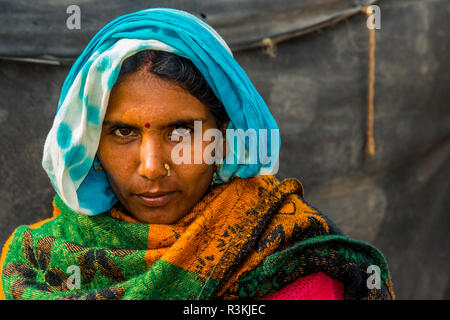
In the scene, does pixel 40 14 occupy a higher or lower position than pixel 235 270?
higher

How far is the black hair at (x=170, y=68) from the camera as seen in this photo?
3.95 ft

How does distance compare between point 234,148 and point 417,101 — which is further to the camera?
point 417,101

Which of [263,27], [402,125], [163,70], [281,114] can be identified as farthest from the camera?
[402,125]

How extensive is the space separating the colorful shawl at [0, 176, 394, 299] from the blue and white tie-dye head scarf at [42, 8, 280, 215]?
0.07m

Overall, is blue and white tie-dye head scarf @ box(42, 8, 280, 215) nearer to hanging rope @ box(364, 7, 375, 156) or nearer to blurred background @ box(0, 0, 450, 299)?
blurred background @ box(0, 0, 450, 299)

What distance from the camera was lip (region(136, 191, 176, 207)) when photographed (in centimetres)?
125

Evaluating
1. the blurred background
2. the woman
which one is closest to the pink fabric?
the woman

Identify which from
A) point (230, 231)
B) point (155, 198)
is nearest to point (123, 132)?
point (155, 198)

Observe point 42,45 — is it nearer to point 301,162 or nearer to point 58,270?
point 58,270

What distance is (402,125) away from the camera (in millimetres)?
2625

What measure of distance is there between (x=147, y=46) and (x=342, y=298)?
2.62 feet

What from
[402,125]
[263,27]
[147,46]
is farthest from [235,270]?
[402,125]

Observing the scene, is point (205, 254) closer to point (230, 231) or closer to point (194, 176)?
point (230, 231)

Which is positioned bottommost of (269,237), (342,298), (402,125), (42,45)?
(342,298)
